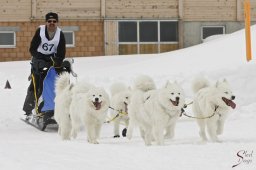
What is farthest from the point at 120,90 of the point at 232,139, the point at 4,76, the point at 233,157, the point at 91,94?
the point at 4,76

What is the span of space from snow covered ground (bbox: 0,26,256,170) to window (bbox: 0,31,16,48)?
5820 millimetres

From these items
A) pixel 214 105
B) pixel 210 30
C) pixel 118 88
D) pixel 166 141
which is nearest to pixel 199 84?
pixel 214 105

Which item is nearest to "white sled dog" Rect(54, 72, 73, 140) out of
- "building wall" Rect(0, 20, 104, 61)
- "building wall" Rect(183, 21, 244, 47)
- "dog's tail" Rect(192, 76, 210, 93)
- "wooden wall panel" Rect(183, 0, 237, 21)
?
"dog's tail" Rect(192, 76, 210, 93)

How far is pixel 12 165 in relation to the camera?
A: 16.7ft

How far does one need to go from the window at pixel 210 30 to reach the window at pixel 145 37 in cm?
131

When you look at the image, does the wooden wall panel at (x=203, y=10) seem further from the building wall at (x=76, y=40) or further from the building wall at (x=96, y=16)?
the building wall at (x=76, y=40)

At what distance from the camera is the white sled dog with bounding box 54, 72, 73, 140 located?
830 cm

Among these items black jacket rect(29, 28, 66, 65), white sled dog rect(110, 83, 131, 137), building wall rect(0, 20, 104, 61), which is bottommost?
white sled dog rect(110, 83, 131, 137)

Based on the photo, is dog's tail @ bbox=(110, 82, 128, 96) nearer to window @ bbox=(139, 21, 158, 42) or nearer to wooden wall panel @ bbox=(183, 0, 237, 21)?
window @ bbox=(139, 21, 158, 42)

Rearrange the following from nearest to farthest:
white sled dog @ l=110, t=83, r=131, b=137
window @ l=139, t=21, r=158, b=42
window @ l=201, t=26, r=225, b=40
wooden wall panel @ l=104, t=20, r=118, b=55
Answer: white sled dog @ l=110, t=83, r=131, b=137, wooden wall panel @ l=104, t=20, r=118, b=55, window @ l=139, t=21, r=158, b=42, window @ l=201, t=26, r=225, b=40

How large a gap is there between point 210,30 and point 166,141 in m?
19.0

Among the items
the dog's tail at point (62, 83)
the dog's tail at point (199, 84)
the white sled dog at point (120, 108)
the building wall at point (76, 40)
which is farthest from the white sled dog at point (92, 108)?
the building wall at point (76, 40)

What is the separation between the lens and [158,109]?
→ 7262 mm

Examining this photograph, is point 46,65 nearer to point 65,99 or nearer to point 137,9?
point 65,99
